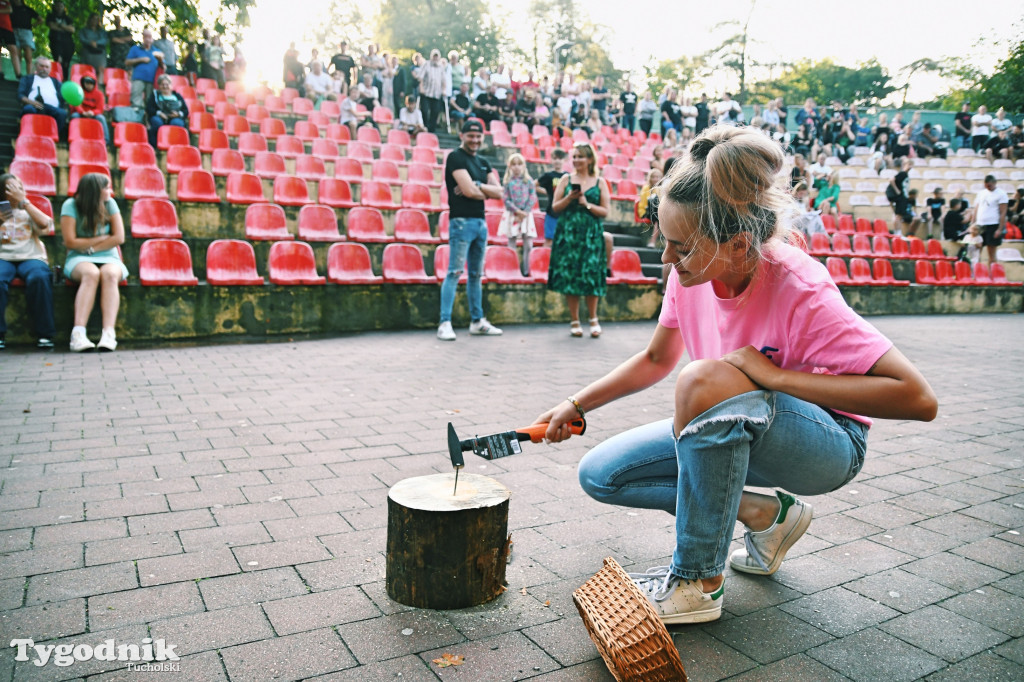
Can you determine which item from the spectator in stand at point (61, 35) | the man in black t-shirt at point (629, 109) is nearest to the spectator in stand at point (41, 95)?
the spectator in stand at point (61, 35)

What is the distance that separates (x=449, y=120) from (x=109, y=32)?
6.60m

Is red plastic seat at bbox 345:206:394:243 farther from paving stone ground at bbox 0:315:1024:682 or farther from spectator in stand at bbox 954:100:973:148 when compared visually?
spectator in stand at bbox 954:100:973:148

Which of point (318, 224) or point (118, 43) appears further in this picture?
point (118, 43)

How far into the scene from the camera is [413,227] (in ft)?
31.1

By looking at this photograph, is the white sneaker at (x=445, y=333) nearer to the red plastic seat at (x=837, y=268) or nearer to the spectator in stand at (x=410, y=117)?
the red plastic seat at (x=837, y=268)

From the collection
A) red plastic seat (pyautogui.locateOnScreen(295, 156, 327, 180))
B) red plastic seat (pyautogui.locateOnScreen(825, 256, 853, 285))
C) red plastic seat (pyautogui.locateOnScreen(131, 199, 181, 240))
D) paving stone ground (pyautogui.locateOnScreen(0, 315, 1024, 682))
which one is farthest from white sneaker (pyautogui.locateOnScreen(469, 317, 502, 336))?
red plastic seat (pyautogui.locateOnScreen(825, 256, 853, 285))

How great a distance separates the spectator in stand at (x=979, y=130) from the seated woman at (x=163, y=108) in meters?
23.2

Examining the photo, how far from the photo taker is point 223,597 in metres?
2.25

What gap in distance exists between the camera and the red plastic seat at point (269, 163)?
10664 millimetres

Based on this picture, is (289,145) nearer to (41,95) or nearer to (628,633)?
(41,95)

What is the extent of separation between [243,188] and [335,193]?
121 centimetres

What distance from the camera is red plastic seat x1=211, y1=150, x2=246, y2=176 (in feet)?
33.8

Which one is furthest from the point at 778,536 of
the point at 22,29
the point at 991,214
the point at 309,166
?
the point at 991,214

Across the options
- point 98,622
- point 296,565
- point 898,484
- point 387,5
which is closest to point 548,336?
point 898,484
